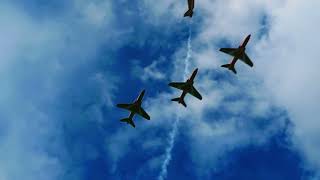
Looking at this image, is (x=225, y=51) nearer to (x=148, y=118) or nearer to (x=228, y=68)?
(x=228, y=68)

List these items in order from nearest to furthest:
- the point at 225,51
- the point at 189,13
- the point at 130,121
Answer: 1. the point at 189,13
2. the point at 225,51
3. the point at 130,121

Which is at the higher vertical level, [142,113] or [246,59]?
[246,59]

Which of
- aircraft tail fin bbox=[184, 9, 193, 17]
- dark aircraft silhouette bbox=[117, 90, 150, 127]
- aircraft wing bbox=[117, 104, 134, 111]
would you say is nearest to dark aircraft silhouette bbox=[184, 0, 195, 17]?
aircraft tail fin bbox=[184, 9, 193, 17]

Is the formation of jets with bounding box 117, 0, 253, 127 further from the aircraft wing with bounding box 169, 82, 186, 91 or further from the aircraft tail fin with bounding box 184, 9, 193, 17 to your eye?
the aircraft tail fin with bounding box 184, 9, 193, 17

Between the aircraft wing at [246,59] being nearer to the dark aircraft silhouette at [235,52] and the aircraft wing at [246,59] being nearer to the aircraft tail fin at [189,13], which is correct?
the dark aircraft silhouette at [235,52]

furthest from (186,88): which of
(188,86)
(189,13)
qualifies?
(189,13)

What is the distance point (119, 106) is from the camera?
180250 millimetres

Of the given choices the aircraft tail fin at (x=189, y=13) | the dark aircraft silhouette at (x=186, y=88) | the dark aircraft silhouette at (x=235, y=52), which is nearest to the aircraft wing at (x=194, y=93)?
the dark aircraft silhouette at (x=186, y=88)

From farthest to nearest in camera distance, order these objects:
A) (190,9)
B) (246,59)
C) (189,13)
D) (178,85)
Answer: (178,85), (246,59), (190,9), (189,13)

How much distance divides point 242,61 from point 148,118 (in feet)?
117

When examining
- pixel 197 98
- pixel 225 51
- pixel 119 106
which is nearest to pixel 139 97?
pixel 119 106

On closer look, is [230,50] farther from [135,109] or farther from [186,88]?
[135,109]

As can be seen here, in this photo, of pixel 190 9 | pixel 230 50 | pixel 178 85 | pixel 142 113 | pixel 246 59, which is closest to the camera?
pixel 190 9

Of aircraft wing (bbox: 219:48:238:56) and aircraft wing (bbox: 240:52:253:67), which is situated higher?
aircraft wing (bbox: 219:48:238:56)
